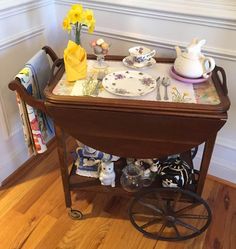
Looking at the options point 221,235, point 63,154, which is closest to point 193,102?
point 63,154

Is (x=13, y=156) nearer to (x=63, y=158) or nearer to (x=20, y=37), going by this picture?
(x=63, y=158)

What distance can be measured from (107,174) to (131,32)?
785 millimetres

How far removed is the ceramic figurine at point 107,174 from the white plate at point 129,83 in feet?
1.33

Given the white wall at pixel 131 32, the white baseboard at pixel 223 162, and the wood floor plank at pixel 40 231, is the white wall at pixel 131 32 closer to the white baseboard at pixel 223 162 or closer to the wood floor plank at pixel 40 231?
the white baseboard at pixel 223 162

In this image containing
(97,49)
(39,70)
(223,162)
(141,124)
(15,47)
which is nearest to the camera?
(141,124)

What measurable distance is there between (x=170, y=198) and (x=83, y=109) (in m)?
0.64

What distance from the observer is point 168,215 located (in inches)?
57.2

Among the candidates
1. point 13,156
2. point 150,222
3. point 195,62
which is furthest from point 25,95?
point 150,222

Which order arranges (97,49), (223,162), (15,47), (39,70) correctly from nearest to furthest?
(97,49) → (39,70) → (15,47) → (223,162)

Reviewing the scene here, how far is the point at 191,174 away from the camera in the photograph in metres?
1.44

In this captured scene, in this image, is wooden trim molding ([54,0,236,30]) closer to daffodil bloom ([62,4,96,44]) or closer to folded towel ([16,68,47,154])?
daffodil bloom ([62,4,96,44])

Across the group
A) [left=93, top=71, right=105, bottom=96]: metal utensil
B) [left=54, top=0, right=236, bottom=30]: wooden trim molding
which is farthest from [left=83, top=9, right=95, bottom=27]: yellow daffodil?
[left=54, top=0, right=236, bottom=30]: wooden trim molding

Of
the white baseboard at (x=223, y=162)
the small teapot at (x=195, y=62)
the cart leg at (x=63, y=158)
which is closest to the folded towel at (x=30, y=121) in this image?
the cart leg at (x=63, y=158)

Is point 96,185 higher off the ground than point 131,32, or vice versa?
point 131,32
